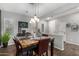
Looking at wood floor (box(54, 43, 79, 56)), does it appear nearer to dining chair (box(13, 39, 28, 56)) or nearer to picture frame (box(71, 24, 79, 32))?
picture frame (box(71, 24, 79, 32))

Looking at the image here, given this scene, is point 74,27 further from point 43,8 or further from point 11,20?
point 11,20

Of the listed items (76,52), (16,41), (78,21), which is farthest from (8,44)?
(78,21)

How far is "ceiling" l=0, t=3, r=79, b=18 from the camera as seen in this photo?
5.86ft

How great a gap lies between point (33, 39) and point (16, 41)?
44cm

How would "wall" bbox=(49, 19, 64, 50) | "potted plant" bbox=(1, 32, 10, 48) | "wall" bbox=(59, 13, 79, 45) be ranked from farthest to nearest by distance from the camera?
"wall" bbox=(49, 19, 64, 50) → "wall" bbox=(59, 13, 79, 45) → "potted plant" bbox=(1, 32, 10, 48)

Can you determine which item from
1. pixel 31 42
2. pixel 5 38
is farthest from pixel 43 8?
pixel 5 38

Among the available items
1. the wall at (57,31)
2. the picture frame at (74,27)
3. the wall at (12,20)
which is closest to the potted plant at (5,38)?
the wall at (12,20)

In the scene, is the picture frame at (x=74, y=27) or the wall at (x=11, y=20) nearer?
the wall at (x=11, y=20)

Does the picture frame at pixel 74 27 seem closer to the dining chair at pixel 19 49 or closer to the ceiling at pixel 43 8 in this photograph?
the ceiling at pixel 43 8

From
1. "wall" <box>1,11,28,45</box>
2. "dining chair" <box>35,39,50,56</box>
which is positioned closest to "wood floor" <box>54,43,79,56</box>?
"dining chair" <box>35,39,50,56</box>

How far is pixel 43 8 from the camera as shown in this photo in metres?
1.94

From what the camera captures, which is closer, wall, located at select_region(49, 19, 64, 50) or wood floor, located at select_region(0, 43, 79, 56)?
wood floor, located at select_region(0, 43, 79, 56)

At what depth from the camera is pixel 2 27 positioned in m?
1.77

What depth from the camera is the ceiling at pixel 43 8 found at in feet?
5.86
